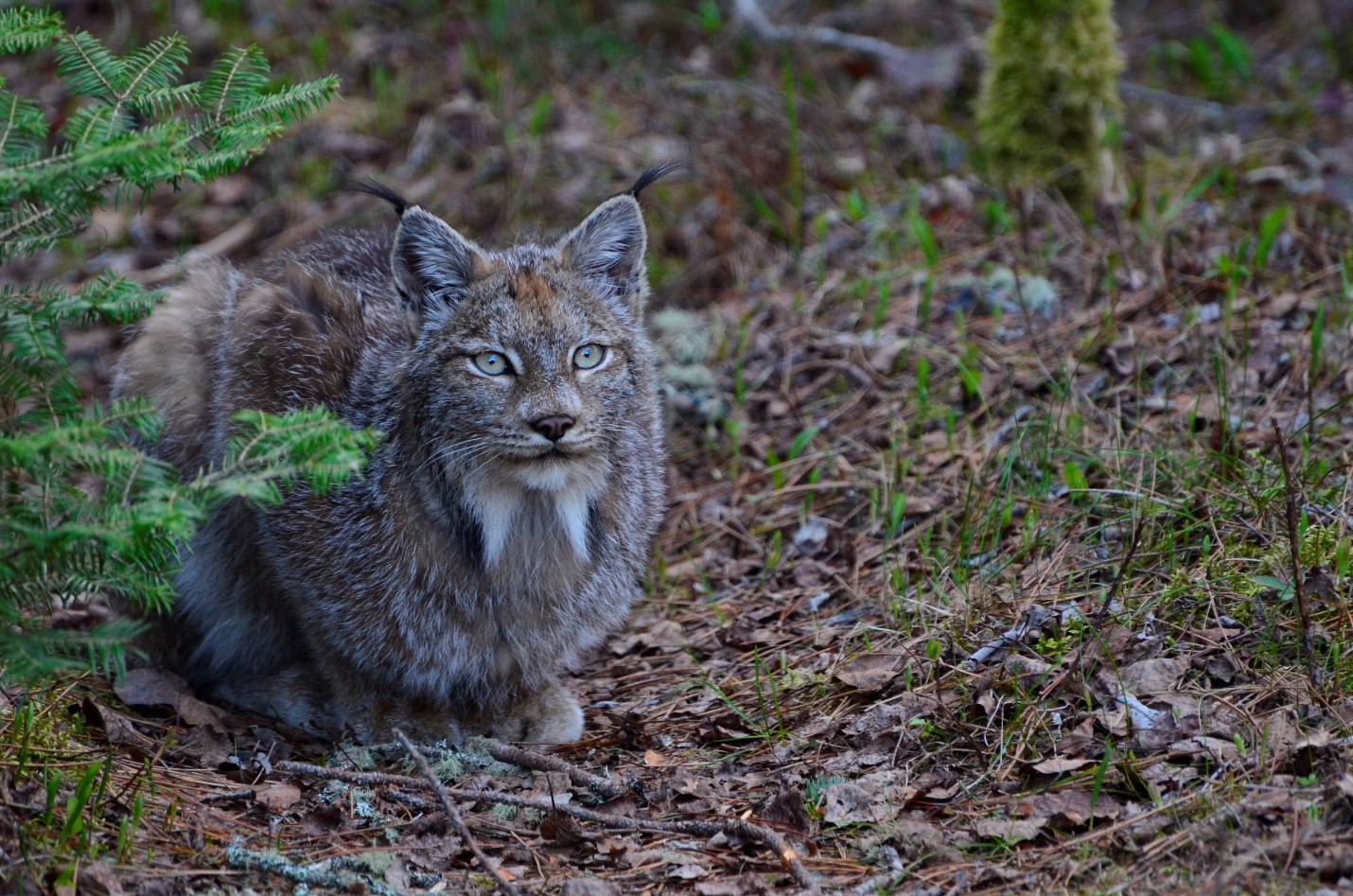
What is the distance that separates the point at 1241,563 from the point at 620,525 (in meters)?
2.16

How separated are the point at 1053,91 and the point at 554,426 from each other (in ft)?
14.0

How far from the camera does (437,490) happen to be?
15.4ft

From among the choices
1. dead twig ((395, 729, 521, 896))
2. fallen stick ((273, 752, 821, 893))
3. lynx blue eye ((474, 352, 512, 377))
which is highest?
lynx blue eye ((474, 352, 512, 377))

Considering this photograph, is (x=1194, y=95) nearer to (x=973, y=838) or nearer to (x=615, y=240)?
(x=615, y=240)

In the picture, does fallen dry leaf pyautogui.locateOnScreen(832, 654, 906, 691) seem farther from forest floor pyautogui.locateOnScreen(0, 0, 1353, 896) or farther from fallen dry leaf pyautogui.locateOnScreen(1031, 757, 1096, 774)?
fallen dry leaf pyautogui.locateOnScreen(1031, 757, 1096, 774)

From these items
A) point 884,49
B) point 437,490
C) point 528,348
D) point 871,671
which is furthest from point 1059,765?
point 884,49

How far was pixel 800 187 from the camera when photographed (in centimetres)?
811

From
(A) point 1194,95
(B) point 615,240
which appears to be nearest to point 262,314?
(B) point 615,240

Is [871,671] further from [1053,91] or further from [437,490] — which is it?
[1053,91]

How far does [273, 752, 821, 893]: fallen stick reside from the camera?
12.1 ft

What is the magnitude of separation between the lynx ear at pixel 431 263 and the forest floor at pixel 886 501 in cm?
161

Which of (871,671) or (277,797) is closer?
(277,797)

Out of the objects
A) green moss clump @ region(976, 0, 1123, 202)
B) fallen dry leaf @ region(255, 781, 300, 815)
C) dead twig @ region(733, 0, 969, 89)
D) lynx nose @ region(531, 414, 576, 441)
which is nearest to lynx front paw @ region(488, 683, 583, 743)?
fallen dry leaf @ region(255, 781, 300, 815)

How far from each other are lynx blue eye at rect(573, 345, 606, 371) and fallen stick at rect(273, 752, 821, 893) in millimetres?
1454
